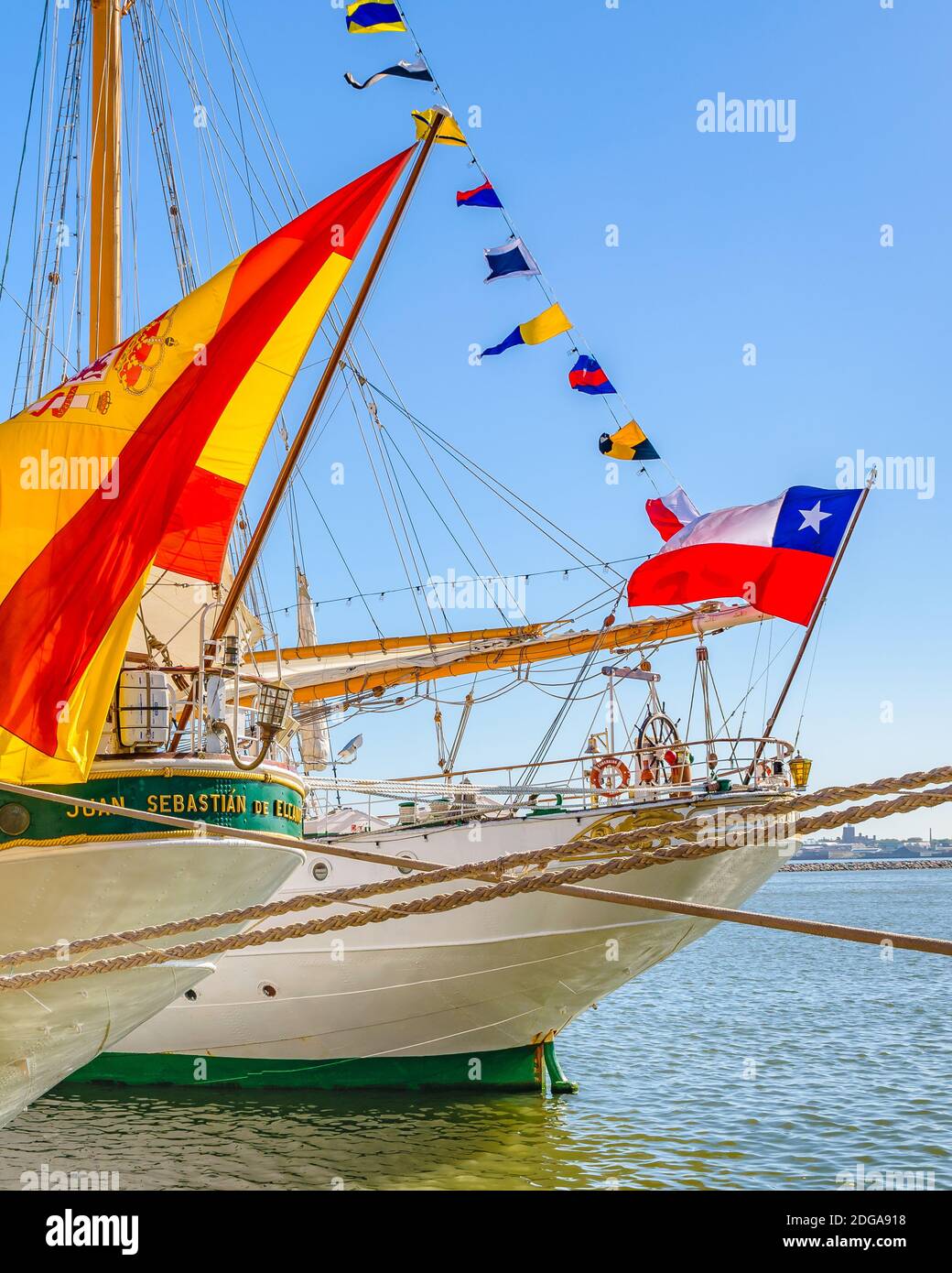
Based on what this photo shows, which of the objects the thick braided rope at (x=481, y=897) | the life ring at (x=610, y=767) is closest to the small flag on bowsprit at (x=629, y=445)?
the life ring at (x=610, y=767)

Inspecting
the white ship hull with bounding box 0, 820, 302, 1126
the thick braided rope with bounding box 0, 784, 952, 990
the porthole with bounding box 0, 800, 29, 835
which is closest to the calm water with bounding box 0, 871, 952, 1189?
the white ship hull with bounding box 0, 820, 302, 1126

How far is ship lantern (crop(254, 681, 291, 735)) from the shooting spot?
817 centimetres

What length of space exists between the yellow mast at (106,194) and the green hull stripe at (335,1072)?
9.22 m

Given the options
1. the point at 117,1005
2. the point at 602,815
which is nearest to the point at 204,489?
the point at 117,1005

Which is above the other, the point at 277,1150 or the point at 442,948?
the point at 442,948

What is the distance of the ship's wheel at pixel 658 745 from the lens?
15.5 meters

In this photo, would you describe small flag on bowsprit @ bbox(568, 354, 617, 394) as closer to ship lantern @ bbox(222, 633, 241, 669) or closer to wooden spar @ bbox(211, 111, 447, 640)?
wooden spar @ bbox(211, 111, 447, 640)

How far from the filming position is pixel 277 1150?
1330 cm

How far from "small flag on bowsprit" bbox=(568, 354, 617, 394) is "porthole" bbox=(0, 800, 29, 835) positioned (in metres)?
12.3

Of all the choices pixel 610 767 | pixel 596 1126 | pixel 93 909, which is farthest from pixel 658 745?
pixel 93 909

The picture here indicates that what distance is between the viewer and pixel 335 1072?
53.3 ft

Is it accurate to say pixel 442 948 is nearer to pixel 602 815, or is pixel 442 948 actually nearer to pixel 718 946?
pixel 602 815

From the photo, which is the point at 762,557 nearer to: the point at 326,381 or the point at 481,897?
the point at 326,381
